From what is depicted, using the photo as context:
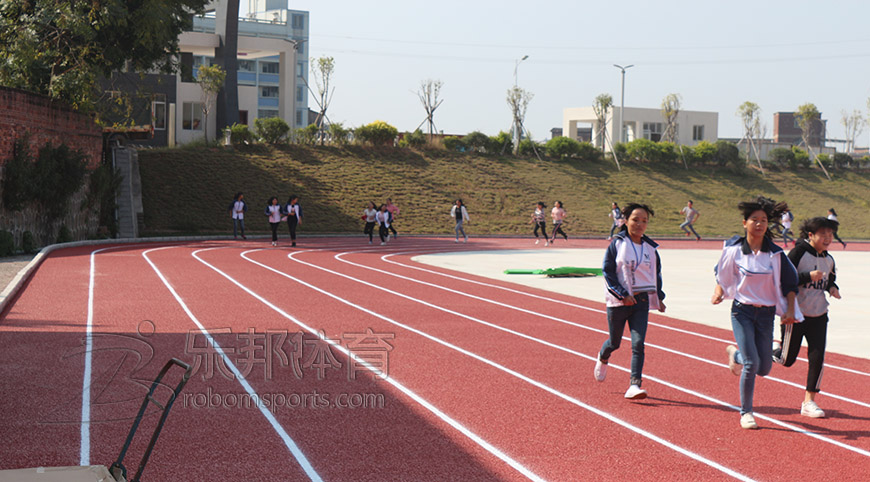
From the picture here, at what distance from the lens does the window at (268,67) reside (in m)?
96.8

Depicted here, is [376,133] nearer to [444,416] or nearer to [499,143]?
[499,143]

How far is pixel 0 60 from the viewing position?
2492 centimetres

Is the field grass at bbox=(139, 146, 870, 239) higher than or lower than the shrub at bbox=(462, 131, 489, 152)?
lower

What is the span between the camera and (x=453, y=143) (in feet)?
177

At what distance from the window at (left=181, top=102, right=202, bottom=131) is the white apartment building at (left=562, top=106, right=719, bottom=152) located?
36764 mm

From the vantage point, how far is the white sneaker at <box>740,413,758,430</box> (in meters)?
6.07

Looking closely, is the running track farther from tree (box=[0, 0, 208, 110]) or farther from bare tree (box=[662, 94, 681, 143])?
bare tree (box=[662, 94, 681, 143])

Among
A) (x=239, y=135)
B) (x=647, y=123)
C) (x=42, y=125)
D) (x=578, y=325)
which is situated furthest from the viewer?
(x=647, y=123)

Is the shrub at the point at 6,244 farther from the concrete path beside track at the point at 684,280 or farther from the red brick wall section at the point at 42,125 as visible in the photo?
the concrete path beside track at the point at 684,280

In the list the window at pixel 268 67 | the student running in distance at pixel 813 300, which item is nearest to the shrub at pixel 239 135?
the student running in distance at pixel 813 300

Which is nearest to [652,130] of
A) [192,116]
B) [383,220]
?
[192,116]

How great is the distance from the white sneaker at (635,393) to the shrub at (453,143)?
47.1m

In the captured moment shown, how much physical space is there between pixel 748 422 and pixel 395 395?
8.95ft

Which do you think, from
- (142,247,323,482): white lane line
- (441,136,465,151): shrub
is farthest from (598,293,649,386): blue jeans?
(441,136,465,151): shrub
